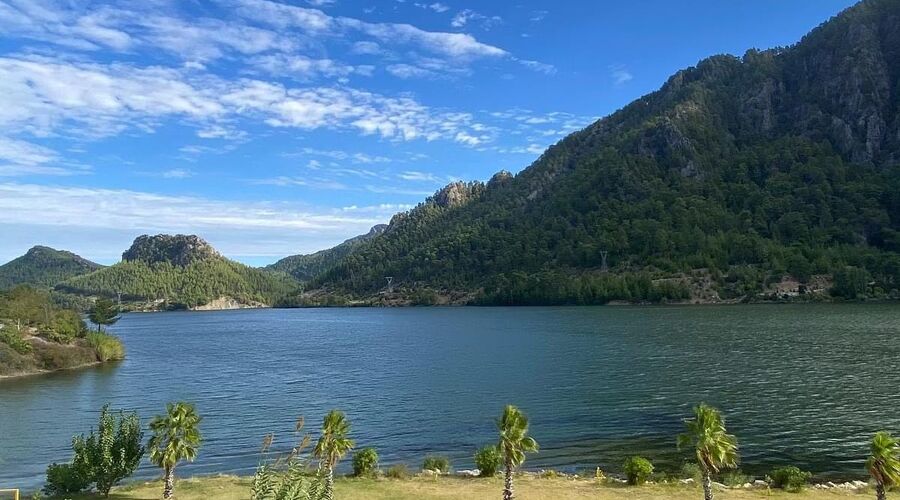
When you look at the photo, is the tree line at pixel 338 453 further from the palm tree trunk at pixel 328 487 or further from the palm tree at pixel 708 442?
the palm tree trunk at pixel 328 487

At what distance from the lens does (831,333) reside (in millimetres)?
135000

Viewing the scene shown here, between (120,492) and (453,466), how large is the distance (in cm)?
2393

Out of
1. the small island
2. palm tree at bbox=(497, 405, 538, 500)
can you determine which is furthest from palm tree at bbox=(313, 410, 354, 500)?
the small island

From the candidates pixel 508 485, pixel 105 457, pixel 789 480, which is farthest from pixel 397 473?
pixel 789 480

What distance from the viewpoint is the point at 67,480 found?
125 ft

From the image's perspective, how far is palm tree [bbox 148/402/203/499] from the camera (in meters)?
35.4

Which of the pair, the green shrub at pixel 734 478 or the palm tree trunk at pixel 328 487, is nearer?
the palm tree trunk at pixel 328 487

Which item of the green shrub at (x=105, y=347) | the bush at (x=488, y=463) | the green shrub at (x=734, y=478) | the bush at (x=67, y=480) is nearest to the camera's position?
the bush at (x=67, y=480)

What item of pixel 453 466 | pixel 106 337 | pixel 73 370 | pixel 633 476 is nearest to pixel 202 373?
pixel 73 370

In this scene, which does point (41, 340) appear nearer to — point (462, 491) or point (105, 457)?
point (105, 457)

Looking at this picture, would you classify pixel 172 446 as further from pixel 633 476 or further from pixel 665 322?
pixel 665 322

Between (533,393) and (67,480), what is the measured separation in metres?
57.6

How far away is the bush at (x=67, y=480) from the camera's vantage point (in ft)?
124

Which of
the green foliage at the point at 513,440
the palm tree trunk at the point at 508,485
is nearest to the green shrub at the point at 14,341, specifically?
the green foliage at the point at 513,440
